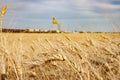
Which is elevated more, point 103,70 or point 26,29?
point 26,29

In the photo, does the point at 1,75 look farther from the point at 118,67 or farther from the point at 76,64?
the point at 118,67

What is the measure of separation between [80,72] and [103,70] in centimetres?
55

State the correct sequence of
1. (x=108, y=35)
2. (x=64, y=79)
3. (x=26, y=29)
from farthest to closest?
(x=108, y=35) < (x=26, y=29) < (x=64, y=79)

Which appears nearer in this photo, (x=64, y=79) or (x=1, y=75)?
(x=1, y=75)

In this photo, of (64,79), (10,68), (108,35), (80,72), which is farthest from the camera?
(108,35)

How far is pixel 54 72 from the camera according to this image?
294 centimetres

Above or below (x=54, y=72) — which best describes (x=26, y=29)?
above

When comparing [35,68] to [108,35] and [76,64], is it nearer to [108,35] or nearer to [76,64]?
[76,64]

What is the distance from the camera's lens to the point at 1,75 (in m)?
2.39

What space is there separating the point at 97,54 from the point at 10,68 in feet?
2.90

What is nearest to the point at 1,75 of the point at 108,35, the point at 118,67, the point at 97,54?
the point at 118,67

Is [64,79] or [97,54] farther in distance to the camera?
[97,54]

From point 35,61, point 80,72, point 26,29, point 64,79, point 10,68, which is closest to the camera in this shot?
point 80,72

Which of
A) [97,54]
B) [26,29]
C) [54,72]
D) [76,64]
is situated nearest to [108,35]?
[97,54]
